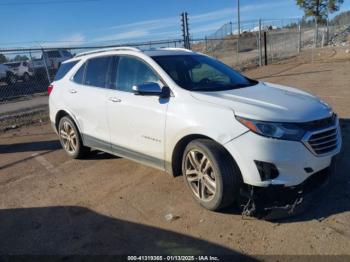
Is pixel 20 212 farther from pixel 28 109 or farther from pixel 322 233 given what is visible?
pixel 28 109

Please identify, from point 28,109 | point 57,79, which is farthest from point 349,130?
point 28,109

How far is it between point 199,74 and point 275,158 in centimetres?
182

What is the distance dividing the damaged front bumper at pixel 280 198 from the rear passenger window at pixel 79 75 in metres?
3.30

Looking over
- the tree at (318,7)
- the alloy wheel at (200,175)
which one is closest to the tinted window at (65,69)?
the alloy wheel at (200,175)

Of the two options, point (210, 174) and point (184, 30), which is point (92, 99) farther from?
point (184, 30)

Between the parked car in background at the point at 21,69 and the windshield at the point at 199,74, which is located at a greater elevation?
the windshield at the point at 199,74

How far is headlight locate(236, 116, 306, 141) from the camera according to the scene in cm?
362

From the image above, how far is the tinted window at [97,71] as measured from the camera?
547 centimetres

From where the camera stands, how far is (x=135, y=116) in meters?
4.77

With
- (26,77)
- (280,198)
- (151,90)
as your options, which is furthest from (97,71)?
(26,77)

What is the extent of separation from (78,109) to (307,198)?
3557 millimetres

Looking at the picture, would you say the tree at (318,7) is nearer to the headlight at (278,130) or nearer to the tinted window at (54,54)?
the tinted window at (54,54)

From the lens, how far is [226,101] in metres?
4.03

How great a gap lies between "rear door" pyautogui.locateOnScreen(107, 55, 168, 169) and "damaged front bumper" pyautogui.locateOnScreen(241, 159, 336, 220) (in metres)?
1.20
